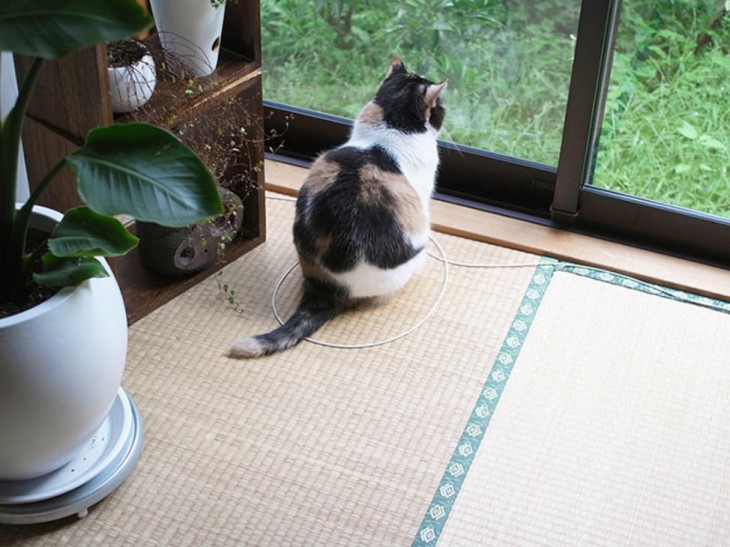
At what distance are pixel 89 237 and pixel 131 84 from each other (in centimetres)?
48

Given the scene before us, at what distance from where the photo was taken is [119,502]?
1.84m

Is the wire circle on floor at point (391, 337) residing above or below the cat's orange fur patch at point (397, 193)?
below

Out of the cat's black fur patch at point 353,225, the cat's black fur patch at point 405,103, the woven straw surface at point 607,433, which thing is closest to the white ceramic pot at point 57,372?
the cat's black fur patch at point 353,225

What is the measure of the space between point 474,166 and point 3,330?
1.42m

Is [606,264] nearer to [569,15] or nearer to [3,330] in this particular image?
[569,15]

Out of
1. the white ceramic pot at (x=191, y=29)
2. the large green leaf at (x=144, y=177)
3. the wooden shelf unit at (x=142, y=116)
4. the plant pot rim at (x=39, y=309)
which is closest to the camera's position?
the large green leaf at (x=144, y=177)

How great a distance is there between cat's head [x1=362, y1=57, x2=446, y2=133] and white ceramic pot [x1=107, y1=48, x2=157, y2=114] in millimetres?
534

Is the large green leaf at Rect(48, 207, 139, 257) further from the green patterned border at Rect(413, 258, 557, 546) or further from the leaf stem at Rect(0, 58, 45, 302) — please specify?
the green patterned border at Rect(413, 258, 557, 546)

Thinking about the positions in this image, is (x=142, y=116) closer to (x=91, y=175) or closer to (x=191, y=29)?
(x=191, y=29)

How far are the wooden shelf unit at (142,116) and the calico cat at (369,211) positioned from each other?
0.19 metres

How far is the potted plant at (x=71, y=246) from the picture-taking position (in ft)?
4.15

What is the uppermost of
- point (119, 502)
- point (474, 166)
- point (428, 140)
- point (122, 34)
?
point (122, 34)

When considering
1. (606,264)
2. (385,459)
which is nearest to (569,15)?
(606,264)

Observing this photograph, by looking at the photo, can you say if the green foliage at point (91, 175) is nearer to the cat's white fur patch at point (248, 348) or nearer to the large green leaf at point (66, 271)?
the large green leaf at point (66, 271)
